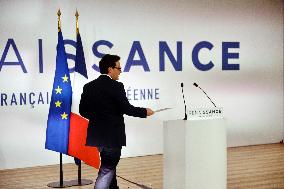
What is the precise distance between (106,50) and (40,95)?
4.13 ft

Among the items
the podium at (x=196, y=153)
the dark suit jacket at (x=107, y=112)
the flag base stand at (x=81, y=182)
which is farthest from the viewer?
the flag base stand at (x=81, y=182)

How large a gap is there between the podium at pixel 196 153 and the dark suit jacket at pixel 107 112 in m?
0.45

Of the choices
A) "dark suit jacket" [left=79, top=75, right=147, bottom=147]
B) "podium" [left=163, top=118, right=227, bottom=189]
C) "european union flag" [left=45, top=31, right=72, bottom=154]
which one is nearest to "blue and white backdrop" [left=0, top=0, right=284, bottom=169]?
"european union flag" [left=45, top=31, right=72, bottom=154]

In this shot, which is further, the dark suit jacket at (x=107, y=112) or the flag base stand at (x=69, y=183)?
the flag base stand at (x=69, y=183)

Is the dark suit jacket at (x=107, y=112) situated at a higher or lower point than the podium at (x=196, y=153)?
higher

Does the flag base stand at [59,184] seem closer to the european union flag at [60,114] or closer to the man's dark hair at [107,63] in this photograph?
the european union flag at [60,114]

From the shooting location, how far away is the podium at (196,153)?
3.80 metres

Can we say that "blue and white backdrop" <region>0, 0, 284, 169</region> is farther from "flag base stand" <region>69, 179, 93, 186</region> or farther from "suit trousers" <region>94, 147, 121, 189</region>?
"suit trousers" <region>94, 147, 121, 189</region>

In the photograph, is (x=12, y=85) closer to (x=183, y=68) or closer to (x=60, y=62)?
(x=60, y=62)

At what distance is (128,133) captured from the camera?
717cm

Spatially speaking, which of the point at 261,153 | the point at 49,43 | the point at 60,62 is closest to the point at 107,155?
the point at 60,62

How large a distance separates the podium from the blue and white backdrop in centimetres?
317

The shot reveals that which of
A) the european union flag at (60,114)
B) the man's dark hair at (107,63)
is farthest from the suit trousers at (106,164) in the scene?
the european union flag at (60,114)

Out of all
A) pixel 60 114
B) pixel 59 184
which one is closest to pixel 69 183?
pixel 59 184
